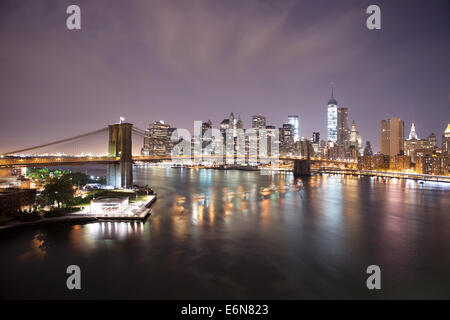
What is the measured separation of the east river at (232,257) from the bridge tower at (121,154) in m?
9.48

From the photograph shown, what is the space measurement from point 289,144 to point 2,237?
16008cm

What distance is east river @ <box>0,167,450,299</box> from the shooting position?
34.4 ft

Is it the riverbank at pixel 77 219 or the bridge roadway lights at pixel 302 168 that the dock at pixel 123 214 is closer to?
the riverbank at pixel 77 219

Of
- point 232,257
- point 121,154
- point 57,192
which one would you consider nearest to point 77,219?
point 57,192

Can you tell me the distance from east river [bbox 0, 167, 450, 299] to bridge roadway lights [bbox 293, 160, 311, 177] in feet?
149

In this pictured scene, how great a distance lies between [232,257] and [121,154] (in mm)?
20883

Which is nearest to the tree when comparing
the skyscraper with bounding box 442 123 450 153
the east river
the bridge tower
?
the east river

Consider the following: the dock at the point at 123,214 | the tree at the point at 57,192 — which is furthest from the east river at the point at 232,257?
the tree at the point at 57,192

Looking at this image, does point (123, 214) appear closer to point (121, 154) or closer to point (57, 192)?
point (57, 192)

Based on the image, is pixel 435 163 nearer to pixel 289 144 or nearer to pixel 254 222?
pixel 254 222

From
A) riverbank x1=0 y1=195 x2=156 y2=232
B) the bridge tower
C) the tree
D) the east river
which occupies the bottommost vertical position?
the east river

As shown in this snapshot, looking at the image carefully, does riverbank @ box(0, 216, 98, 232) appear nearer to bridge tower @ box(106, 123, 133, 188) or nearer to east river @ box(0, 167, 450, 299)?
east river @ box(0, 167, 450, 299)

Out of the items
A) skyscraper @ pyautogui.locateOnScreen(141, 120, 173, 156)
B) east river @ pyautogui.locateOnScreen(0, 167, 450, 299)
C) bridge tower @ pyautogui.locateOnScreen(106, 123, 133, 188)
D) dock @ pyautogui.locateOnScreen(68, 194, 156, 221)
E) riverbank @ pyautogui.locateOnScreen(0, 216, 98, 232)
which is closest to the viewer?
east river @ pyautogui.locateOnScreen(0, 167, 450, 299)

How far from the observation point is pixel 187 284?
10758 millimetres
